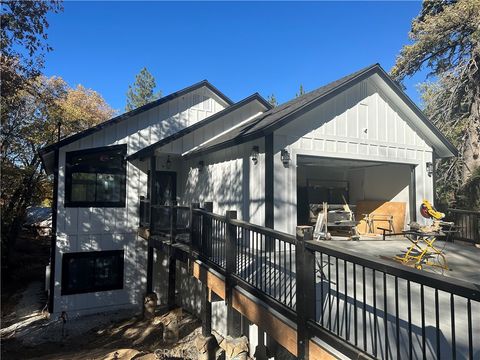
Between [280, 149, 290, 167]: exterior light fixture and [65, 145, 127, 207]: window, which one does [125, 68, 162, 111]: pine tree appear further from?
[280, 149, 290, 167]: exterior light fixture

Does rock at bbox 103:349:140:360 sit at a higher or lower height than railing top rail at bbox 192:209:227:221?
lower

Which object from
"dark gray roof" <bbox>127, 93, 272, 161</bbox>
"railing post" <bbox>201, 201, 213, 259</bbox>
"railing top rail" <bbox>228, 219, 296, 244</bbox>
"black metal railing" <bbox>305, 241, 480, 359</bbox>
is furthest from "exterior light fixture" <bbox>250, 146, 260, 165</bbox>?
"black metal railing" <bbox>305, 241, 480, 359</bbox>

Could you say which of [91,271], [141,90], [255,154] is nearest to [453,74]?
[255,154]

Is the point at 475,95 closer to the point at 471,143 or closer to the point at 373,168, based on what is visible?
the point at 471,143

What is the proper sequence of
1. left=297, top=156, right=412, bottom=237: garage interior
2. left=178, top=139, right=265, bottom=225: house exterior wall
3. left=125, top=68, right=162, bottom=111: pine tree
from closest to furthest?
left=178, top=139, right=265, bottom=225: house exterior wall < left=297, top=156, right=412, bottom=237: garage interior < left=125, top=68, right=162, bottom=111: pine tree

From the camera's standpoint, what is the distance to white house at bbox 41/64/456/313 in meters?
7.52

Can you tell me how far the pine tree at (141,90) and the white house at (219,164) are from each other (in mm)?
28718

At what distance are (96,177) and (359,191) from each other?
369 inches

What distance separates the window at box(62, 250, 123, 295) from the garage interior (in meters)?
6.63

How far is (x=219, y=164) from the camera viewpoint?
29.7 ft

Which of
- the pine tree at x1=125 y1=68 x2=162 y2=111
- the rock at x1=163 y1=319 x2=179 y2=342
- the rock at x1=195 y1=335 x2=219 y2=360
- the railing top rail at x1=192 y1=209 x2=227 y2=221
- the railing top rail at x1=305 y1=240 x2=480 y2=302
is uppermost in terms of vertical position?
the pine tree at x1=125 y1=68 x2=162 y2=111

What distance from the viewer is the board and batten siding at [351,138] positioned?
7227 mm

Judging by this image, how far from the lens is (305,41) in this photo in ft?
51.3

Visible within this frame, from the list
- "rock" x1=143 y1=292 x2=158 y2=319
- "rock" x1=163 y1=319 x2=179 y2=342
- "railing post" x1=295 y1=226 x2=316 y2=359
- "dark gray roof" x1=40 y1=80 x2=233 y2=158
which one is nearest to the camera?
"railing post" x1=295 y1=226 x2=316 y2=359
